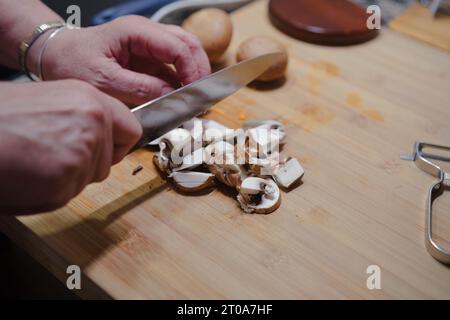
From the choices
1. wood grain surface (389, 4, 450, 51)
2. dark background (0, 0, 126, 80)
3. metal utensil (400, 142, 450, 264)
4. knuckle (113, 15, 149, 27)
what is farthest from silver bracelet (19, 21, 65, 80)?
wood grain surface (389, 4, 450, 51)

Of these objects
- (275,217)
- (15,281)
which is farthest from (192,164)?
(15,281)

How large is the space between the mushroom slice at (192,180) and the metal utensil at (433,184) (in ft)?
1.29

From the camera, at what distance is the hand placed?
88cm

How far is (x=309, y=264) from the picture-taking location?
0.75 meters

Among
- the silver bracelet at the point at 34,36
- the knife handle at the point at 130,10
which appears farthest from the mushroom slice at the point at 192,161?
the knife handle at the point at 130,10

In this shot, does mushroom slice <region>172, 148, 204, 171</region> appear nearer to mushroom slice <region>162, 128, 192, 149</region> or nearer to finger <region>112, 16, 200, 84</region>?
mushroom slice <region>162, 128, 192, 149</region>

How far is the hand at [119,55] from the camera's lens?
876 millimetres

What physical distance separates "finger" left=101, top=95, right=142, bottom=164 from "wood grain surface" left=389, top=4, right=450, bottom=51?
37.3 inches

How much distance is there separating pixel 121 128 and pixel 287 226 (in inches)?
13.0

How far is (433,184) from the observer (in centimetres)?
88

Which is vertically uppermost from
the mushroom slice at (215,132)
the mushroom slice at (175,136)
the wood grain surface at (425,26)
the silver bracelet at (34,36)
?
the silver bracelet at (34,36)

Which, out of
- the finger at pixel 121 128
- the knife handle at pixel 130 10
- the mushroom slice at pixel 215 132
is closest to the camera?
the finger at pixel 121 128

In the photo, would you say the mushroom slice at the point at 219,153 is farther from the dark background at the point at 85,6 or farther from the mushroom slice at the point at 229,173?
the dark background at the point at 85,6
